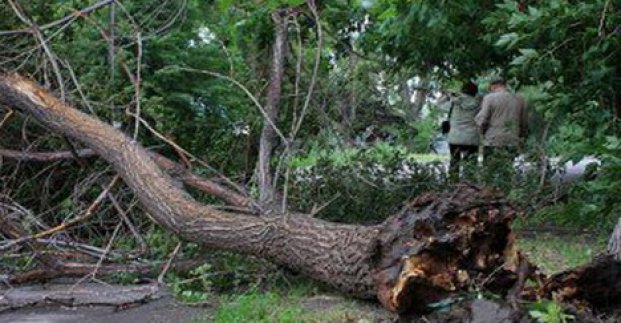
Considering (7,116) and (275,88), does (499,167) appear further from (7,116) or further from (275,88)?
(7,116)

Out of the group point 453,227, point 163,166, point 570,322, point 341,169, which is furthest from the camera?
point 341,169

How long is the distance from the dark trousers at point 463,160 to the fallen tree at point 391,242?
374 centimetres

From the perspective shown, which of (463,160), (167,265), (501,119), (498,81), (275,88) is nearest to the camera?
(167,265)

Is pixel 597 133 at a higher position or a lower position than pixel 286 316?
higher

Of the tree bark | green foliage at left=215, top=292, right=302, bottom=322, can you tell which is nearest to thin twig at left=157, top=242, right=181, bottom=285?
the tree bark


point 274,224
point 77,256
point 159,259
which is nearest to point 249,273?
point 274,224

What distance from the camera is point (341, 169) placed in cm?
889

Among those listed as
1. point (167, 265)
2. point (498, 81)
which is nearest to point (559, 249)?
point (167, 265)

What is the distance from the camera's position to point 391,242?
503 cm

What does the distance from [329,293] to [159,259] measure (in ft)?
5.95

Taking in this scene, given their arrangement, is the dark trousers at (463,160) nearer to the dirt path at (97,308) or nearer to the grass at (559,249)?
the grass at (559,249)

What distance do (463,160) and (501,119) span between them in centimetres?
100

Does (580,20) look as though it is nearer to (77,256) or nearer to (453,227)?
(453,227)

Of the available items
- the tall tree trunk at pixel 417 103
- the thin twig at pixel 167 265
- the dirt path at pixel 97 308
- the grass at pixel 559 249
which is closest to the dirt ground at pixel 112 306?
the dirt path at pixel 97 308
